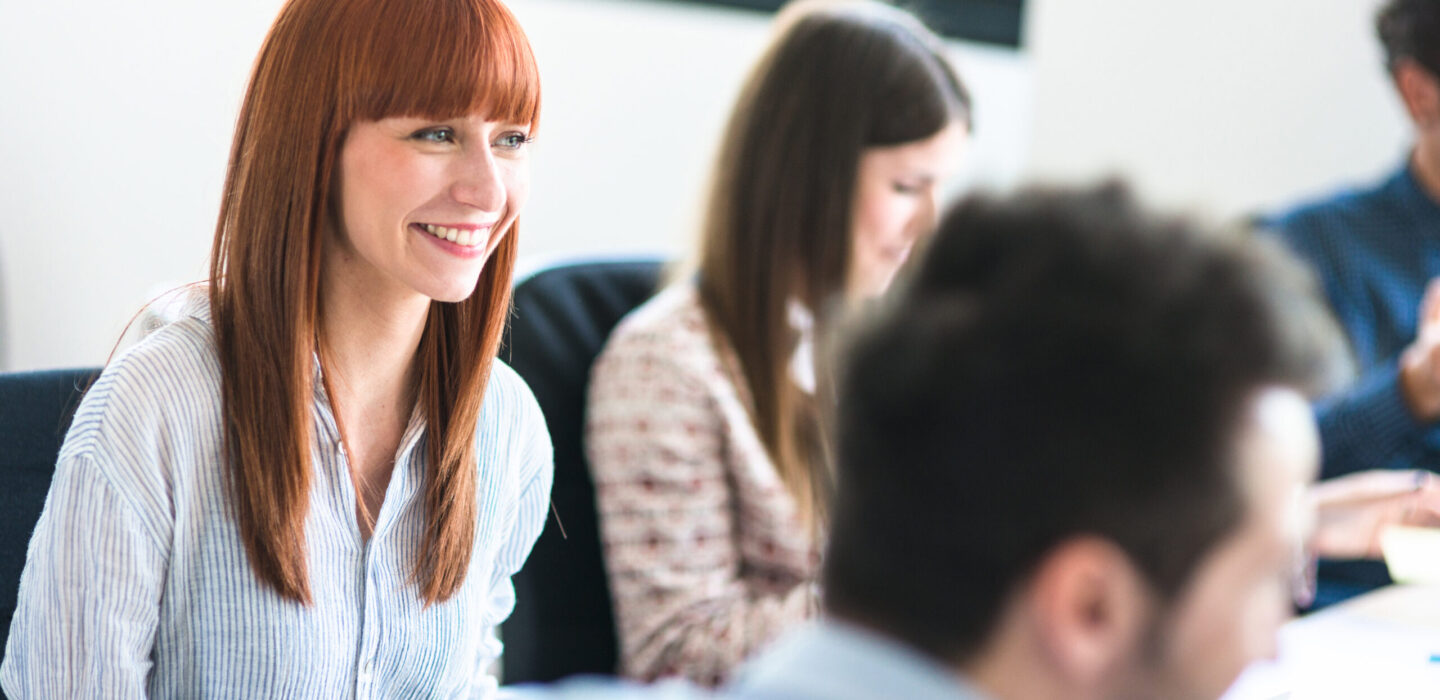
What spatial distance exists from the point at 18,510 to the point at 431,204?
0.43 meters

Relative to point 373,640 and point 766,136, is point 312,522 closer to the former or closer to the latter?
point 373,640

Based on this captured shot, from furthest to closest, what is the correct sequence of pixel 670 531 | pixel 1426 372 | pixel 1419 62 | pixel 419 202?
→ pixel 1419 62, pixel 1426 372, pixel 670 531, pixel 419 202

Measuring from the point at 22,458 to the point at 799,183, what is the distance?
2.74 feet

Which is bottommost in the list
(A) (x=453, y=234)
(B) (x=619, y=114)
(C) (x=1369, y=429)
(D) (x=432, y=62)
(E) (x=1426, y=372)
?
(C) (x=1369, y=429)

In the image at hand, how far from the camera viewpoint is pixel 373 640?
1.12 meters

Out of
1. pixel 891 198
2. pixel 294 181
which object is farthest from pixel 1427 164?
pixel 294 181

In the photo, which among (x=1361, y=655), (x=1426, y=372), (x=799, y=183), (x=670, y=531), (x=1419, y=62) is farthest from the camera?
(x=1419, y=62)

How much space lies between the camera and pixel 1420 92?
2.09m

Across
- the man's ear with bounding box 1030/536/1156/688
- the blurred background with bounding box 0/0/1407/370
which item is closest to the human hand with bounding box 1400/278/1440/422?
the blurred background with bounding box 0/0/1407/370

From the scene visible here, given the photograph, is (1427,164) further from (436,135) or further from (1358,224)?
(436,135)

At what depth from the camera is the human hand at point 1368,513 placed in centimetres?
157

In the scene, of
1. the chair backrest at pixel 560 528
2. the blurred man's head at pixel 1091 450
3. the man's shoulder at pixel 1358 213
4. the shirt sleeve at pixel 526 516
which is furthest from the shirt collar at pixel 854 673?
the man's shoulder at pixel 1358 213

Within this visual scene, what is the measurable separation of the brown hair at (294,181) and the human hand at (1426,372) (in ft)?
4.19

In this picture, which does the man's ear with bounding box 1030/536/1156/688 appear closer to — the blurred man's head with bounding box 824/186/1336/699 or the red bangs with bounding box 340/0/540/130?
the blurred man's head with bounding box 824/186/1336/699
